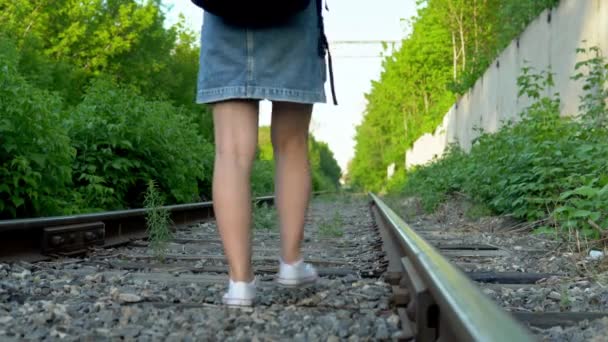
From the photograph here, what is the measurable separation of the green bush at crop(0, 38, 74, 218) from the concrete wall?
5750 mm

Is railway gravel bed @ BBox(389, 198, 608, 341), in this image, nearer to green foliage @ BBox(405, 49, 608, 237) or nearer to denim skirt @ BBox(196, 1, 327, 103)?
green foliage @ BBox(405, 49, 608, 237)

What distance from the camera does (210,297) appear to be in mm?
2643

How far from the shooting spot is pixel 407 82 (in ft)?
142

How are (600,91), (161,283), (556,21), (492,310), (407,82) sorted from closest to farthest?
(492,310)
(161,283)
(600,91)
(556,21)
(407,82)

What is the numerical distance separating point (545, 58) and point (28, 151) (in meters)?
7.96

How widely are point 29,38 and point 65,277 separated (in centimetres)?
1955

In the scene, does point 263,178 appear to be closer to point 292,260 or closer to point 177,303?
point 292,260

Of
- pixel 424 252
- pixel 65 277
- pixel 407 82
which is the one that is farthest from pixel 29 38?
pixel 407 82

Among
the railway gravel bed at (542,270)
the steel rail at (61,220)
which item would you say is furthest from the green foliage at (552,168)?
the steel rail at (61,220)

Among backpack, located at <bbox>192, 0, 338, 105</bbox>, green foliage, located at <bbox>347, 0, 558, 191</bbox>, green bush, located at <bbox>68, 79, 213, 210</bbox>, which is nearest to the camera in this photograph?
backpack, located at <bbox>192, 0, 338, 105</bbox>

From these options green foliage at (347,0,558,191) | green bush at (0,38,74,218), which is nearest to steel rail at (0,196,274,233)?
green bush at (0,38,74,218)

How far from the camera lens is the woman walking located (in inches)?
95.1

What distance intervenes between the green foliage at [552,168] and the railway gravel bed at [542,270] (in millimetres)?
186

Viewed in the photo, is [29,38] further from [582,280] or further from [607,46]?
[582,280]
